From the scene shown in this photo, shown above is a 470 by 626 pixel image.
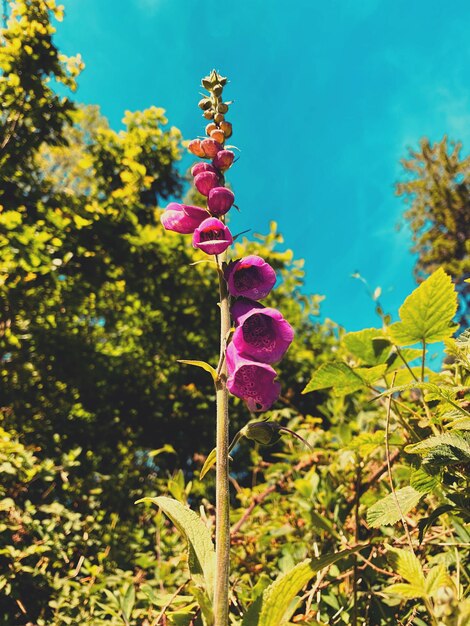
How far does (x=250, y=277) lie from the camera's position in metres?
1.06

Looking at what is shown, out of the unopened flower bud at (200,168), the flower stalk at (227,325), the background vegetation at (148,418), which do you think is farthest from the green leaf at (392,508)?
the unopened flower bud at (200,168)

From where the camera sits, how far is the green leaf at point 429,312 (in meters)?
1.03

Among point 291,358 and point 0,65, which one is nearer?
point 0,65

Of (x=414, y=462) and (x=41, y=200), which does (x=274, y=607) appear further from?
(x=41, y=200)

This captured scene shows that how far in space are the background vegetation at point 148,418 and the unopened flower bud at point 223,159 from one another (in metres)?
0.61

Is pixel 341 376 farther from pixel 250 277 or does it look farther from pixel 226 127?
pixel 226 127

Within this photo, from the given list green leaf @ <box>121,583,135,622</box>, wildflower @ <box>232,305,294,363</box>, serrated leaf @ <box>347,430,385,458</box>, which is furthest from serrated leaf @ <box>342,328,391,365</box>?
green leaf @ <box>121,583,135,622</box>

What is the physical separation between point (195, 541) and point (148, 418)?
382 centimetres

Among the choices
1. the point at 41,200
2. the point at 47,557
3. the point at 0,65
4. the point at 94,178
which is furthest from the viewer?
the point at 94,178

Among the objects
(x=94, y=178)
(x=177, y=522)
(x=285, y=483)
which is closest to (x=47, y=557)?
(x=285, y=483)

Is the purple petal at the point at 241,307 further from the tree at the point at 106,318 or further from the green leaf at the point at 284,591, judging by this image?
the tree at the point at 106,318

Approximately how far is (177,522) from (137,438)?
368 centimetres

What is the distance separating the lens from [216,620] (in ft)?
2.31

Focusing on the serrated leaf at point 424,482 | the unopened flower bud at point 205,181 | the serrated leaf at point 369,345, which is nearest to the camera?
the serrated leaf at point 424,482
